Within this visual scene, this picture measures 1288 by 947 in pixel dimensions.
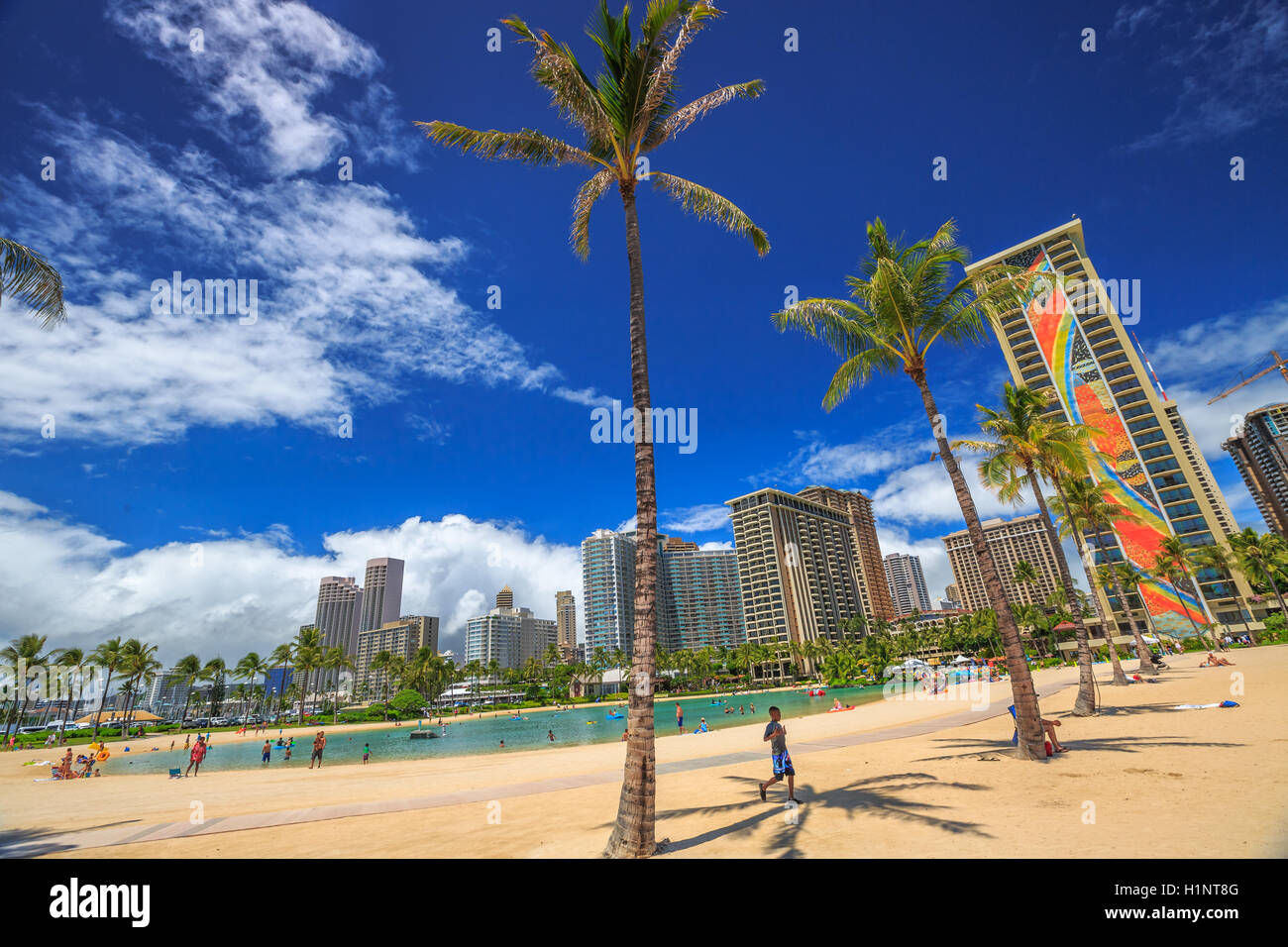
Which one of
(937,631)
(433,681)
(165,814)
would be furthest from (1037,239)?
(433,681)

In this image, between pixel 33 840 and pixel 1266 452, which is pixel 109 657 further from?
pixel 1266 452

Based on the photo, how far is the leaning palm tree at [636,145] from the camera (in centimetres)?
783

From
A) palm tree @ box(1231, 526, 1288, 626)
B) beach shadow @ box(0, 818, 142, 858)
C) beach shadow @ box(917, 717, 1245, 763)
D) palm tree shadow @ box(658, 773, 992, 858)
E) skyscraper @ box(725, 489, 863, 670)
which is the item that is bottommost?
beach shadow @ box(917, 717, 1245, 763)

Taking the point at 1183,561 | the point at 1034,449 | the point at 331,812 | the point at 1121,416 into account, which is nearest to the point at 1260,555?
the point at 1183,561

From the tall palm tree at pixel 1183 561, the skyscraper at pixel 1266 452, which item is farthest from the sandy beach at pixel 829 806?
the skyscraper at pixel 1266 452

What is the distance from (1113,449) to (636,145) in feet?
352

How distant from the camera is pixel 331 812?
12.7 metres

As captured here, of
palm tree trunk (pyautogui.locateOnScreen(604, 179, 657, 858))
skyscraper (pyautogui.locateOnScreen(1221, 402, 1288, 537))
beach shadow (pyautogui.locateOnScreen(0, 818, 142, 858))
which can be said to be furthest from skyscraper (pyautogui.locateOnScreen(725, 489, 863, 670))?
palm tree trunk (pyautogui.locateOnScreen(604, 179, 657, 858))

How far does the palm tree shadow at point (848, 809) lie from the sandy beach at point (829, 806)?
60mm

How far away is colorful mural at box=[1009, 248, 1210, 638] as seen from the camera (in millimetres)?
79125

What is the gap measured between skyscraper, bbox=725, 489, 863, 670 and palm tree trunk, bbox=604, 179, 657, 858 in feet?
491

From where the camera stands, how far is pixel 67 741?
59.3 meters

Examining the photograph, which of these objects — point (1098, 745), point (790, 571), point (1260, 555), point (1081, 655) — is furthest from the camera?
point (790, 571)

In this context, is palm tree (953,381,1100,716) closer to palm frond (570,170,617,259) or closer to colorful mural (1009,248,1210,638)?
palm frond (570,170,617,259)
